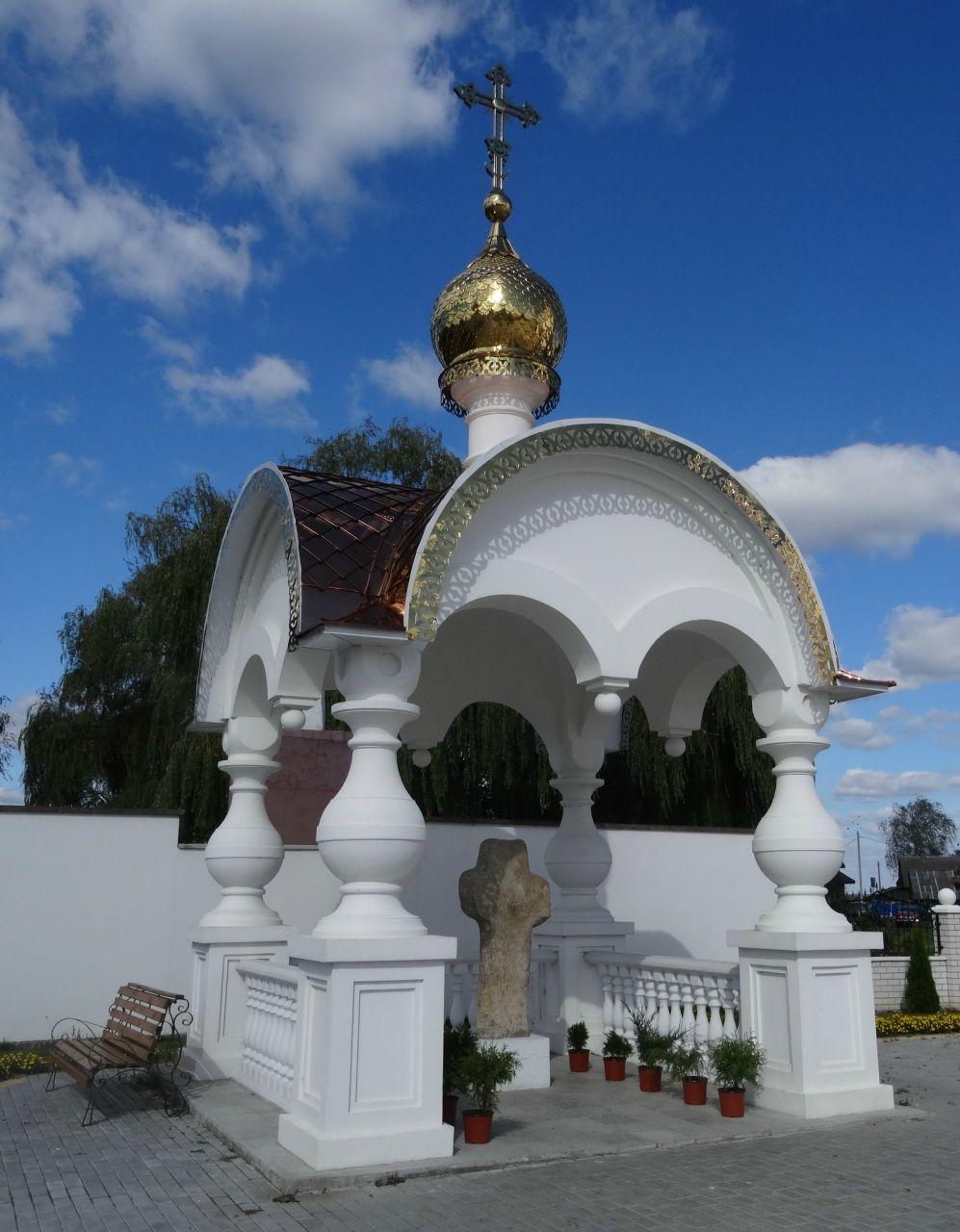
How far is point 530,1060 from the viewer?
6.79m

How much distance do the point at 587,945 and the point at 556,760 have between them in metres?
1.47

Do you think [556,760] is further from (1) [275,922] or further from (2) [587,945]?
(1) [275,922]

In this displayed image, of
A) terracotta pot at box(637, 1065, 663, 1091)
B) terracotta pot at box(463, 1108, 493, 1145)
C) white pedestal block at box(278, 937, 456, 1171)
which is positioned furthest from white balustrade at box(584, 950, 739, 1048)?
white pedestal block at box(278, 937, 456, 1171)

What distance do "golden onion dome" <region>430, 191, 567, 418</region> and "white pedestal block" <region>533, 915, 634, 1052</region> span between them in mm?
3973

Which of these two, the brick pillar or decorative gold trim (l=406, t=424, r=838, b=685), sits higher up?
decorative gold trim (l=406, t=424, r=838, b=685)

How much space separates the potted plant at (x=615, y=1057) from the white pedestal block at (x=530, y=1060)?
18.0 inches

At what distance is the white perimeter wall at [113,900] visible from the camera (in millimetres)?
9469

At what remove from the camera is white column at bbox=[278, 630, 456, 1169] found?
5.02 m

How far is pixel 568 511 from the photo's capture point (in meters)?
Result: 6.50

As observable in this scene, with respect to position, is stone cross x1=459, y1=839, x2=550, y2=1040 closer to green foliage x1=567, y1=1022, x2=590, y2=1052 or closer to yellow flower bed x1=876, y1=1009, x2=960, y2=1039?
green foliage x1=567, y1=1022, x2=590, y2=1052

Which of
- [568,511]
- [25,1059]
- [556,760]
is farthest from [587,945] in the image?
[25,1059]

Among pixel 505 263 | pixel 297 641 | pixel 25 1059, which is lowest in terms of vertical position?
pixel 25 1059

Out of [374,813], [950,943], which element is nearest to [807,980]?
[374,813]

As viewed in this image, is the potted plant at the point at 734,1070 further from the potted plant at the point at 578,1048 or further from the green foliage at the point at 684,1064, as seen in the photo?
the potted plant at the point at 578,1048
